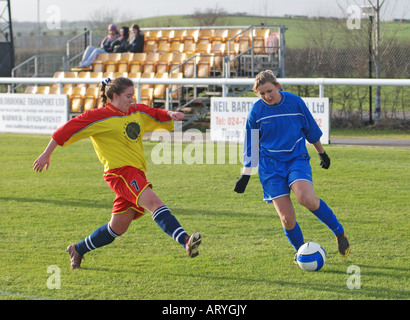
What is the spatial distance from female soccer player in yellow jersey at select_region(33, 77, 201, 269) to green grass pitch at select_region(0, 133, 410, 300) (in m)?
0.47

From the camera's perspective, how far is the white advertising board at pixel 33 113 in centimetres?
1608

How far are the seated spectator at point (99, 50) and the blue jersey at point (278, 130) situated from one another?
53.5 feet

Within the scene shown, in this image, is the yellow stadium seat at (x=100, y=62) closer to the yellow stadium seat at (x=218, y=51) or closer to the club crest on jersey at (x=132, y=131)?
the yellow stadium seat at (x=218, y=51)

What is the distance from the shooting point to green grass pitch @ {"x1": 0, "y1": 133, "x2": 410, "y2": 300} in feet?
16.5

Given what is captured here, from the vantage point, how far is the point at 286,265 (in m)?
5.65

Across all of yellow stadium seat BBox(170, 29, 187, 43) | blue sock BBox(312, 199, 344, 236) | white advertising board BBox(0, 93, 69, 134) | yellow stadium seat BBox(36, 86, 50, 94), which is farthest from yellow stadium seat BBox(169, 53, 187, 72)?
blue sock BBox(312, 199, 344, 236)

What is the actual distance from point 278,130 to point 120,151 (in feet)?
4.42

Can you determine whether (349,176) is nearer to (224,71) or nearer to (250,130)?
(250,130)

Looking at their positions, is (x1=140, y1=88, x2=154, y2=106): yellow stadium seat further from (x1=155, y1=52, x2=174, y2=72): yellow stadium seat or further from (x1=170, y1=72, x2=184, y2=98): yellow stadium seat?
(x1=155, y1=52, x2=174, y2=72): yellow stadium seat

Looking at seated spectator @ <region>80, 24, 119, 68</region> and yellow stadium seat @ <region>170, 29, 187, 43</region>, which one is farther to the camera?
yellow stadium seat @ <region>170, 29, 187, 43</region>

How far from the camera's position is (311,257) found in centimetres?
538

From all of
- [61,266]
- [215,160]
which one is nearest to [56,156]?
[215,160]

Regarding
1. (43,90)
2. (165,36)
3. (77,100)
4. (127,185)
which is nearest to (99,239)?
(127,185)

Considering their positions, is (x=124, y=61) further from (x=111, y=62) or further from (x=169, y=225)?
(x=169, y=225)
